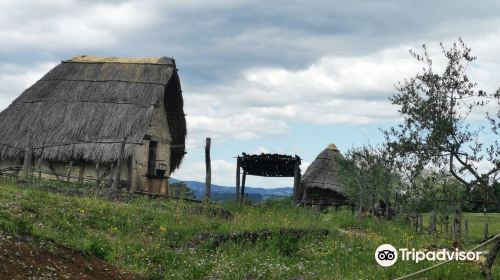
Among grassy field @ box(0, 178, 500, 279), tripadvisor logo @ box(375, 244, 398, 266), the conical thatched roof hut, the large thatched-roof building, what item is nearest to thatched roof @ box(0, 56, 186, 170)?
the large thatched-roof building

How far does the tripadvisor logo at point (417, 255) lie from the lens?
42.1 feet

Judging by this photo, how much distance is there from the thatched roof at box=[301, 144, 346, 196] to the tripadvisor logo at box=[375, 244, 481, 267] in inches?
1015

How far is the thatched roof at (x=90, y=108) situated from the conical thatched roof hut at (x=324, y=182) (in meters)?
10.3

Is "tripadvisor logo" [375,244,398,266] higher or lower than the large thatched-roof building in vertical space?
lower

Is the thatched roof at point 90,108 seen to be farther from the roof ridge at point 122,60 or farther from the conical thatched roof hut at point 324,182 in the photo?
the conical thatched roof hut at point 324,182

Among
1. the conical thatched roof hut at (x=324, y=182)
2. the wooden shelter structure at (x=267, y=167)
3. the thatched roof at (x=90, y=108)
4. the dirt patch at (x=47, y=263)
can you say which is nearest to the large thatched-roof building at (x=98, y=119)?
the thatched roof at (x=90, y=108)

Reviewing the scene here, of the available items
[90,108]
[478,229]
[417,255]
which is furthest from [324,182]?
[417,255]

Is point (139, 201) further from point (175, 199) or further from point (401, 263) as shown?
point (401, 263)

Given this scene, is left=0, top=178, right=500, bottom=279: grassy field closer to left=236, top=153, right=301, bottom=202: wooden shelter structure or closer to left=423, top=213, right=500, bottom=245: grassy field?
left=236, top=153, right=301, bottom=202: wooden shelter structure

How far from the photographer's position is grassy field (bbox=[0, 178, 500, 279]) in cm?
1207

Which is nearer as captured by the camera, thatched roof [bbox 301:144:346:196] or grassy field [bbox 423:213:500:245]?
grassy field [bbox 423:213:500:245]

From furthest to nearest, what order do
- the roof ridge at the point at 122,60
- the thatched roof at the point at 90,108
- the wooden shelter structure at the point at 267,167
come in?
1. the roof ridge at the point at 122,60
2. the thatched roof at the point at 90,108
3. the wooden shelter structure at the point at 267,167

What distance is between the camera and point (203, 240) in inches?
615

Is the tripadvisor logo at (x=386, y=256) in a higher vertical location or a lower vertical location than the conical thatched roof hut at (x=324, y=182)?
lower
